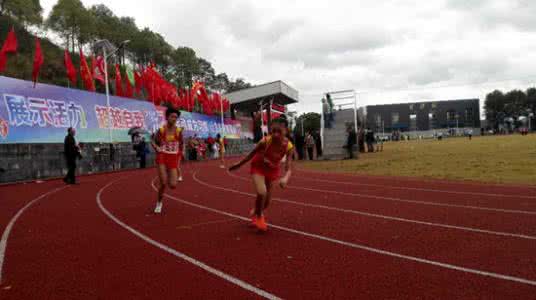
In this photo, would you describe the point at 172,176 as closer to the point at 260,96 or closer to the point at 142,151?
the point at 142,151

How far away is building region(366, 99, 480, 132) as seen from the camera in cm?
11856

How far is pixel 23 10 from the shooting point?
46906 millimetres

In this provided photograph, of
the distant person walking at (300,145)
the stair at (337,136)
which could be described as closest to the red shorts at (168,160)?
the stair at (337,136)

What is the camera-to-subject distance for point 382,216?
22.7 ft

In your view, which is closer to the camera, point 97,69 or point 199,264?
point 199,264

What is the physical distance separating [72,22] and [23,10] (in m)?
5.16

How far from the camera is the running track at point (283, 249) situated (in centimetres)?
368

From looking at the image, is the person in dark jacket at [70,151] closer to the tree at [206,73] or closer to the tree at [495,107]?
the tree at [206,73]

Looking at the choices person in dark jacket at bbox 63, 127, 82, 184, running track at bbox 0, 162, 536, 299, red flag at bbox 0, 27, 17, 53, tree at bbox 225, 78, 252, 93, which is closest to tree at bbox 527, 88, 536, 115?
tree at bbox 225, 78, 252, 93

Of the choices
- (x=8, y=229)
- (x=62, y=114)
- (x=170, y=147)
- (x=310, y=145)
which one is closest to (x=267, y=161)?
(x=170, y=147)

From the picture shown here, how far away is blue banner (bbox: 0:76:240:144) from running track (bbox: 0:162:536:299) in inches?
329

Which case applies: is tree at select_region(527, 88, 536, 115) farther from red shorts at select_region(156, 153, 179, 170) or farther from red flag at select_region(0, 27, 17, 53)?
red shorts at select_region(156, 153, 179, 170)

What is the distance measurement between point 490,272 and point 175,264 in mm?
3171

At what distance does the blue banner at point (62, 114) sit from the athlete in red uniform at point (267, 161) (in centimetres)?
1355
